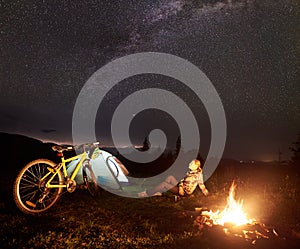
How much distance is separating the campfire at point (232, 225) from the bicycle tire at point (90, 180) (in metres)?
3.03

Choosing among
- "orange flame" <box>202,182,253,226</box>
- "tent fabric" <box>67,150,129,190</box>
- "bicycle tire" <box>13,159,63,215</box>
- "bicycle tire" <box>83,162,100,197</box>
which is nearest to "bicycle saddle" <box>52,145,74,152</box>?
"bicycle tire" <box>13,159,63,215</box>

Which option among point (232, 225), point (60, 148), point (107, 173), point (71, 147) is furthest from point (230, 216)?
point (107, 173)

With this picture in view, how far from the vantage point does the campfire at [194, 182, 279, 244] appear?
5.29 m

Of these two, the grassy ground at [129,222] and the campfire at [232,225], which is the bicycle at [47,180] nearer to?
the grassy ground at [129,222]

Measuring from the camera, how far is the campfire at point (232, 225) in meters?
5.29

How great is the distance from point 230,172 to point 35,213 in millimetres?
9318

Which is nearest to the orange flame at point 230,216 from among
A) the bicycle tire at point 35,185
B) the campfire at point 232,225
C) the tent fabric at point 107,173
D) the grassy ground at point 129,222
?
the campfire at point 232,225

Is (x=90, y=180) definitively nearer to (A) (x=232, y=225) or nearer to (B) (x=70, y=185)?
(B) (x=70, y=185)

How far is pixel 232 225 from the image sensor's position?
5.59 meters

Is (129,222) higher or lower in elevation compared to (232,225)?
lower

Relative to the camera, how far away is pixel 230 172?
13125 mm

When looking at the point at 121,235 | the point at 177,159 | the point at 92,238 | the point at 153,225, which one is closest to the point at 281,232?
the point at 153,225

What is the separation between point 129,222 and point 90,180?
8.10ft

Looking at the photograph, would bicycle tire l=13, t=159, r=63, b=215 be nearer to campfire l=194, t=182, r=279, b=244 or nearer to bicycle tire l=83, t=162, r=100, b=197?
bicycle tire l=83, t=162, r=100, b=197
